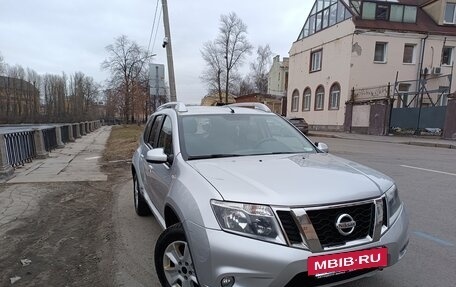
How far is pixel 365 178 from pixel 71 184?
7332 mm

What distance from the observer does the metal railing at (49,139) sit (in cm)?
1514

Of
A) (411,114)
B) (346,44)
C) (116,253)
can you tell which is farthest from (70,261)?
(346,44)

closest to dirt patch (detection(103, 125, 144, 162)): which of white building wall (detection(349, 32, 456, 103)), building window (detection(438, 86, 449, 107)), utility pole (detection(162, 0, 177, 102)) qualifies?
utility pole (detection(162, 0, 177, 102))

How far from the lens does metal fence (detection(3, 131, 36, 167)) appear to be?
10410 mm

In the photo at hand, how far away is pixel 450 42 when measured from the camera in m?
30.6

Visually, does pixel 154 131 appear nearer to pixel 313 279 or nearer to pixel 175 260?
pixel 175 260

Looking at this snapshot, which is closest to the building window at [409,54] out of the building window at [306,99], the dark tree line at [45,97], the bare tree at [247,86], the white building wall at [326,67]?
the white building wall at [326,67]

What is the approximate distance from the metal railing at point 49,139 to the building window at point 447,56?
103 feet

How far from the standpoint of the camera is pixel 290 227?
94.3 inches

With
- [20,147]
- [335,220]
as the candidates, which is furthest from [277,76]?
[335,220]

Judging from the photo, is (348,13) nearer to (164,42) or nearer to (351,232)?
(164,42)

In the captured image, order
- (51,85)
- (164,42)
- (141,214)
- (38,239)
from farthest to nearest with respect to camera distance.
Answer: (51,85) < (164,42) < (141,214) < (38,239)

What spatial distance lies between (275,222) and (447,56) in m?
35.5

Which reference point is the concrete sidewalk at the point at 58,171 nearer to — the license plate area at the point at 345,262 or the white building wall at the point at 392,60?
the license plate area at the point at 345,262
